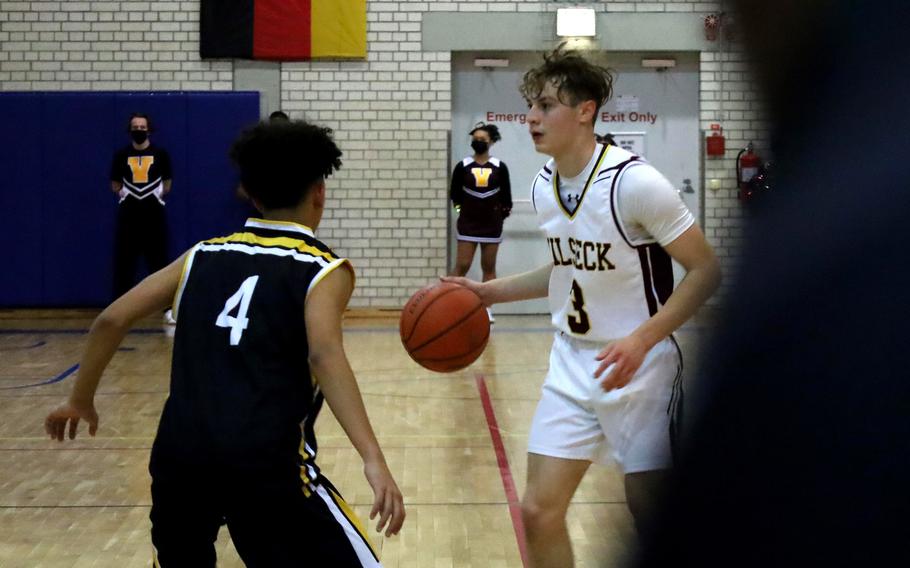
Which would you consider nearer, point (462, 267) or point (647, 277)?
point (647, 277)

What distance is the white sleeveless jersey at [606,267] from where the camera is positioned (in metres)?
3.27

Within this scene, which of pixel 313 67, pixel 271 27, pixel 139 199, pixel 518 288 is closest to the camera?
pixel 518 288

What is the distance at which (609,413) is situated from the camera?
3191mm

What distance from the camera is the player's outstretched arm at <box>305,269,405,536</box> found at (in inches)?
102

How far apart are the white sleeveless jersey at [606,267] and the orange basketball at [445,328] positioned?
0.46 meters

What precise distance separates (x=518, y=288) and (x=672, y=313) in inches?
29.0

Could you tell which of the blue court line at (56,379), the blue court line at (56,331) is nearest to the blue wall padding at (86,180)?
the blue court line at (56,331)

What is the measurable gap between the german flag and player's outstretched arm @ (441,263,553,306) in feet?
29.2

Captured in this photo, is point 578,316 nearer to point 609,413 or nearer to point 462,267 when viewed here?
point 609,413

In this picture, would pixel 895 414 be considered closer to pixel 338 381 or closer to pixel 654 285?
pixel 338 381

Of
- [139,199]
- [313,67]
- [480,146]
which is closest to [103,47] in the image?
[139,199]

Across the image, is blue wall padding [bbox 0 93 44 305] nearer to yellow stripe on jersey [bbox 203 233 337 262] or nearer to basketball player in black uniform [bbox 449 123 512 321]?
basketball player in black uniform [bbox 449 123 512 321]

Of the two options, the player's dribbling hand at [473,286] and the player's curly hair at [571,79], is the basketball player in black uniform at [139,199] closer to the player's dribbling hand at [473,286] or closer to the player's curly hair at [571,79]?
the player's dribbling hand at [473,286]

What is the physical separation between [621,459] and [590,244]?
1.98 ft
